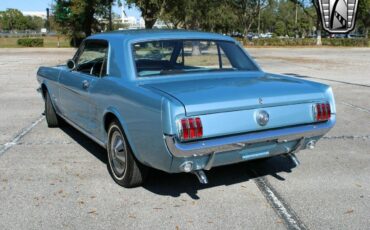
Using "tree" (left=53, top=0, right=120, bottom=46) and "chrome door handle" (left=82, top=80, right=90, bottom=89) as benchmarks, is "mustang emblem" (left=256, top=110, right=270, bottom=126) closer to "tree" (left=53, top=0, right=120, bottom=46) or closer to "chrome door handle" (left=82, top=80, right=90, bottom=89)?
"chrome door handle" (left=82, top=80, right=90, bottom=89)

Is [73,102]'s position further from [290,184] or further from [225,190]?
[290,184]

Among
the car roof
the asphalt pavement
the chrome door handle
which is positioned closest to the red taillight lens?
the asphalt pavement

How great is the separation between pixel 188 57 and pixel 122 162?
1468 millimetres

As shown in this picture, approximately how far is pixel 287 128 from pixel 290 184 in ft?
2.81

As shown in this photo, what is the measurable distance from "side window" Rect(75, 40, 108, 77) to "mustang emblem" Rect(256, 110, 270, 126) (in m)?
1.83

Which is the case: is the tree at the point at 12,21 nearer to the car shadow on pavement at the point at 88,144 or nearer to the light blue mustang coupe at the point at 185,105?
the car shadow on pavement at the point at 88,144

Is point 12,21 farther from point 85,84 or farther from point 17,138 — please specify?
point 85,84

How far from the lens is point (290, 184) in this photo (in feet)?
16.1

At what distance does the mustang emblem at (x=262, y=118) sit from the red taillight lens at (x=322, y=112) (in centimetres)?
61

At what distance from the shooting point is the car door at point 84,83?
5.29 meters

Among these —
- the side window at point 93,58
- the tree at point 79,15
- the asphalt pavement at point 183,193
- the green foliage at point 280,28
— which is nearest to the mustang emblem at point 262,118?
the asphalt pavement at point 183,193

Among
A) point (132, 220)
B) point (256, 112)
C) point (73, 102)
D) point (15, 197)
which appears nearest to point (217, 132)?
Answer: point (256, 112)

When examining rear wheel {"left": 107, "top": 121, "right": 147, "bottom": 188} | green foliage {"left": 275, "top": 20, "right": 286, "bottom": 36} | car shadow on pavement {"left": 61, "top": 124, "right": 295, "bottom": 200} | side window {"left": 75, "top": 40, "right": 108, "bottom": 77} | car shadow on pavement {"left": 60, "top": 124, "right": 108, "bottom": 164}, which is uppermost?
green foliage {"left": 275, "top": 20, "right": 286, "bottom": 36}

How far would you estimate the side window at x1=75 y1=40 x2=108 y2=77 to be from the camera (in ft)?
17.2
